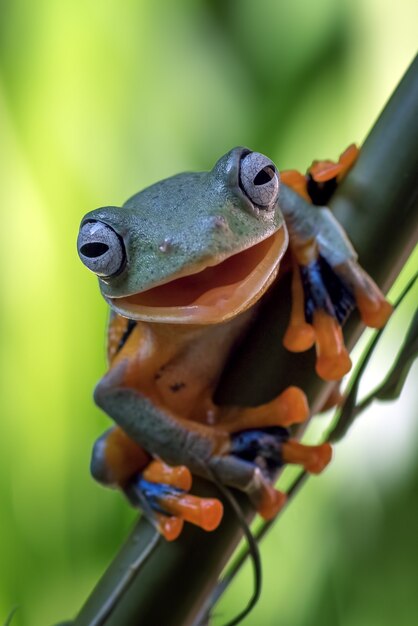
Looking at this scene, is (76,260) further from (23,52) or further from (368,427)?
(368,427)

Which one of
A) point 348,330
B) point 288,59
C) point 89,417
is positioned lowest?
point 89,417

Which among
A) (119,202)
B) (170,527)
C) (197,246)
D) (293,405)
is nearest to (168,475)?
(170,527)

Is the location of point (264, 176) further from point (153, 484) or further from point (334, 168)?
point (153, 484)

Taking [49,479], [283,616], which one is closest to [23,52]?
[49,479]

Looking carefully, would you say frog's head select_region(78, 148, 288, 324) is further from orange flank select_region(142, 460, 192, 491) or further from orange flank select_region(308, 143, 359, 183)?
orange flank select_region(142, 460, 192, 491)

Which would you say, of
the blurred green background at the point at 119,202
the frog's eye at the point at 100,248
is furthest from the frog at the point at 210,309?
the blurred green background at the point at 119,202

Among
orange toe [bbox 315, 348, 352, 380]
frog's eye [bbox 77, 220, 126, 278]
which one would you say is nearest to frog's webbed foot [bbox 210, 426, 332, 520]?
orange toe [bbox 315, 348, 352, 380]
